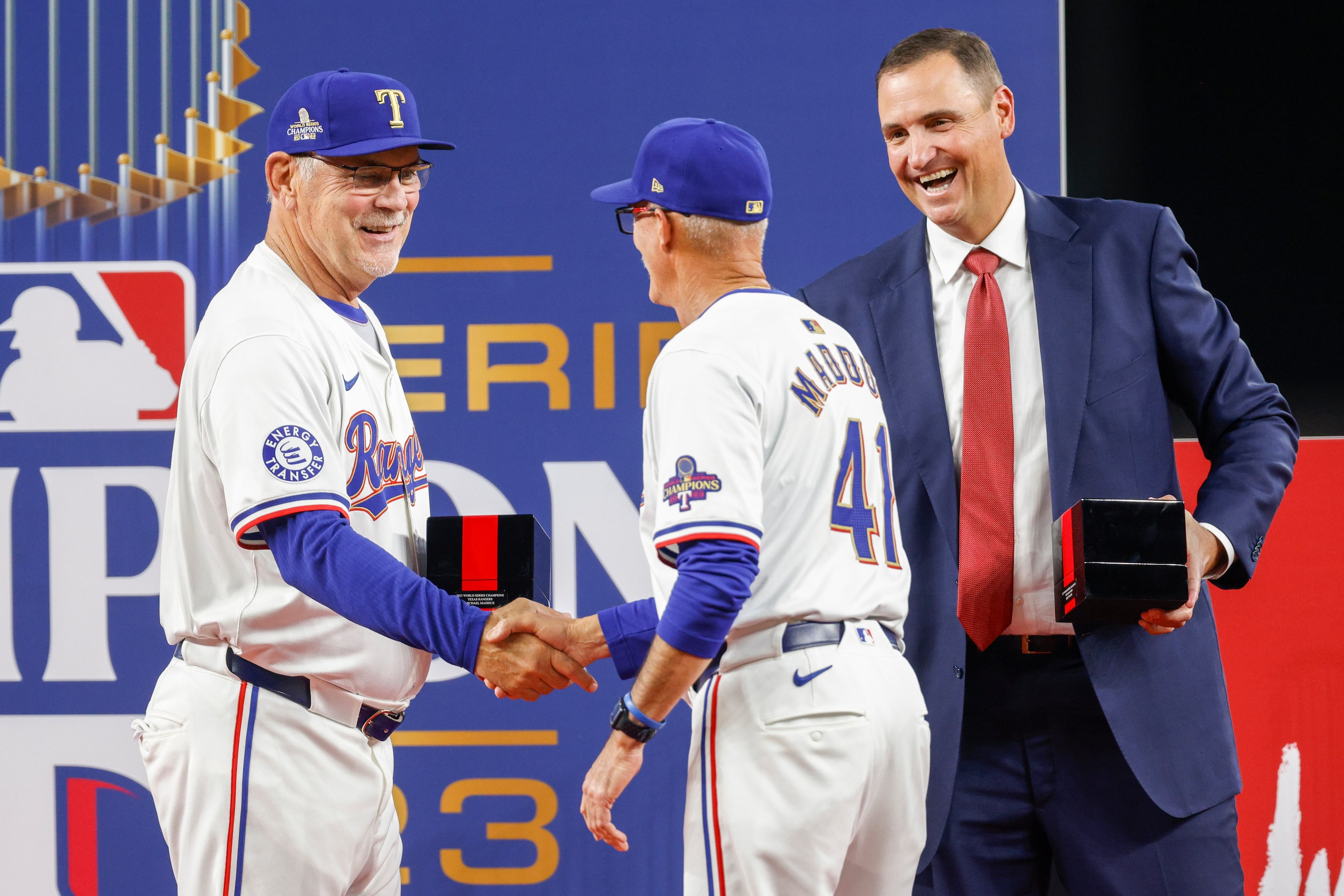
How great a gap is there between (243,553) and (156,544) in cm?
149

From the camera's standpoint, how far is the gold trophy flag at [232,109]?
315cm

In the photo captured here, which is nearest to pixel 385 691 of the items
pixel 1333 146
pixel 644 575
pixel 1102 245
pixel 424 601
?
pixel 424 601

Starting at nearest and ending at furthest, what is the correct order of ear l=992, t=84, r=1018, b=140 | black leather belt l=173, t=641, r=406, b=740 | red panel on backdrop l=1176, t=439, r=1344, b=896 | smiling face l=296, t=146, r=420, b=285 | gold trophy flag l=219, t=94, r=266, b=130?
black leather belt l=173, t=641, r=406, b=740 < smiling face l=296, t=146, r=420, b=285 < ear l=992, t=84, r=1018, b=140 < red panel on backdrop l=1176, t=439, r=1344, b=896 < gold trophy flag l=219, t=94, r=266, b=130

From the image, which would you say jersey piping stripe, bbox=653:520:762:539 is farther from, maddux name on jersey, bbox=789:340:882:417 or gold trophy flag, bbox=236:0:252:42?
gold trophy flag, bbox=236:0:252:42

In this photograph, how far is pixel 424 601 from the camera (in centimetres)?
175

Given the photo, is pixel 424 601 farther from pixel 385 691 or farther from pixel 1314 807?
pixel 1314 807

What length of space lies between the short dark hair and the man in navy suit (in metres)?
0.02

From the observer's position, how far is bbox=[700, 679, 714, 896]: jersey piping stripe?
167 centimetres

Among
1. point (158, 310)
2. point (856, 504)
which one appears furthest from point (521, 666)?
point (158, 310)

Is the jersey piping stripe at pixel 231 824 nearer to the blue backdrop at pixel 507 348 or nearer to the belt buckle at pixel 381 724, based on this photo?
the belt buckle at pixel 381 724

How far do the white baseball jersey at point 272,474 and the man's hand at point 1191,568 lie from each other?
1260 millimetres

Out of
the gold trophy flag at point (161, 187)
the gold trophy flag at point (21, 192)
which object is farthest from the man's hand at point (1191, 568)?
the gold trophy flag at point (21, 192)

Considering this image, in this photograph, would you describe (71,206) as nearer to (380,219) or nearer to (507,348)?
(507,348)

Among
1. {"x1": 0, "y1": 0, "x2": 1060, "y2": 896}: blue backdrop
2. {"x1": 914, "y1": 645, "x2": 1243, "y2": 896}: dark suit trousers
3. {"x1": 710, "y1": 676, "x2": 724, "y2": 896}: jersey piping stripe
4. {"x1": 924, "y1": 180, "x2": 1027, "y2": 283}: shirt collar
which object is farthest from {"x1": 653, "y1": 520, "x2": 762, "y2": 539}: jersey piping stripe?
{"x1": 0, "y1": 0, "x2": 1060, "y2": 896}: blue backdrop
